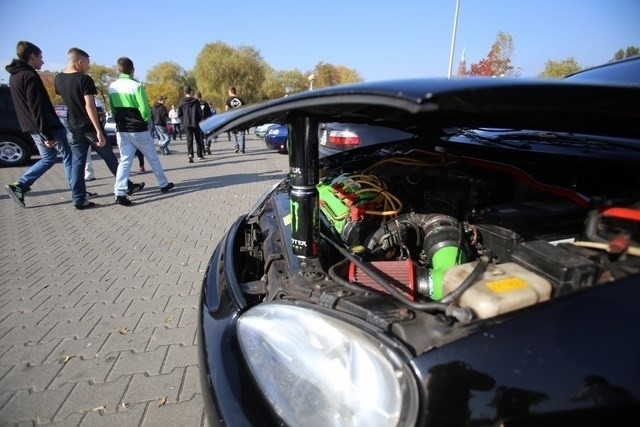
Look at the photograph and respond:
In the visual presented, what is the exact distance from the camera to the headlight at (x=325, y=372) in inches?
30.0

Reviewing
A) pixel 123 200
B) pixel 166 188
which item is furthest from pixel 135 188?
pixel 123 200

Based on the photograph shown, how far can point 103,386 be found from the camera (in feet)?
5.79

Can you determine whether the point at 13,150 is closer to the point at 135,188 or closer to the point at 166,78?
the point at 135,188

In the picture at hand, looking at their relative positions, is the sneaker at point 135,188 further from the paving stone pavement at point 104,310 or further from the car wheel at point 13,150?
the car wheel at point 13,150

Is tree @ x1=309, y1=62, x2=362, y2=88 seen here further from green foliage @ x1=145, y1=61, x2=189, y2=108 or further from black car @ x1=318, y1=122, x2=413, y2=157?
black car @ x1=318, y1=122, x2=413, y2=157

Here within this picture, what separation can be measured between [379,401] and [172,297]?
7.37 ft

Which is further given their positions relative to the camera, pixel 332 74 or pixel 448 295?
pixel 332 74

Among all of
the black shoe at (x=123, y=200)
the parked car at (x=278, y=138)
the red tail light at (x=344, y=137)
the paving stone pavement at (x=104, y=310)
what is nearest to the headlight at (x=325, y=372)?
the paving stone pavement at (x=104, y=310)

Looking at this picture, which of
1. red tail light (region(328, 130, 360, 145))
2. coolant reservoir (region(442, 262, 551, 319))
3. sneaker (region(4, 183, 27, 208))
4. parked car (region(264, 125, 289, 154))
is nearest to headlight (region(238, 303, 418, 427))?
coolant reservoir (region(442, 262, 551, 319))

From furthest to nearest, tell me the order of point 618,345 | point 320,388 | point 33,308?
point 33,308, point 320,388, point 618,345

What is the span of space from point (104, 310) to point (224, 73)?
43.3m

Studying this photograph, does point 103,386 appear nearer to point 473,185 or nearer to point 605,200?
point 473,185

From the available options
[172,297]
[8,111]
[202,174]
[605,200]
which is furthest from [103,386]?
[8,111]

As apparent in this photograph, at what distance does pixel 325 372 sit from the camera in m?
0.89
